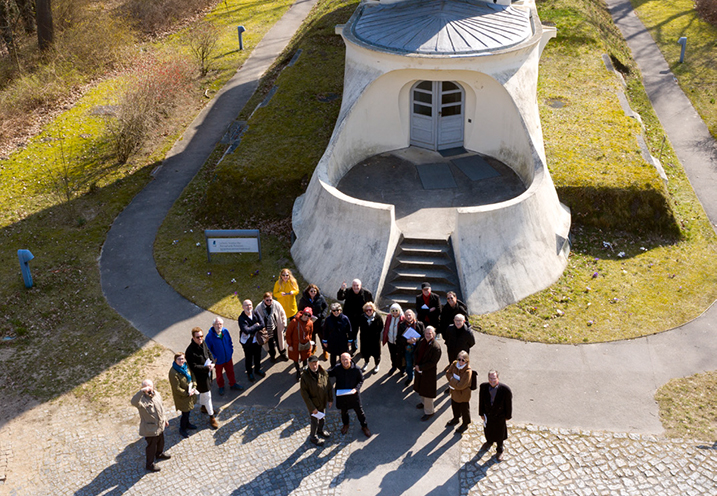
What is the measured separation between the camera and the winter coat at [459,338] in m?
11.1

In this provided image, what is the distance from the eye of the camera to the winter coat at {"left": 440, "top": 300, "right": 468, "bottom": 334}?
11438 mm

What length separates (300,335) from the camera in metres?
11.4

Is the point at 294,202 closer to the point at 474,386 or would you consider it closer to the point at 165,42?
the point at 474,386

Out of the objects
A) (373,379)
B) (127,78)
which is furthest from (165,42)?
(373,379)

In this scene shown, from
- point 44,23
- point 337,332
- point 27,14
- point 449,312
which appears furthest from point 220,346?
point 27,14

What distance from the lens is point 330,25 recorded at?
26906mm

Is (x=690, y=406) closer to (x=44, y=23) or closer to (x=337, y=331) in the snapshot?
(x=337, y=331)

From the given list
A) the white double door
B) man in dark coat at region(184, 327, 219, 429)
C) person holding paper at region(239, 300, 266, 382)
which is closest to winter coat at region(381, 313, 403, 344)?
person holding paper at region(239, 300, 266, 382)

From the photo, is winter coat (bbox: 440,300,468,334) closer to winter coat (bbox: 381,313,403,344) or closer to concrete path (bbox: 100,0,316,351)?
winter coat (bbox: 381,313,403,344)

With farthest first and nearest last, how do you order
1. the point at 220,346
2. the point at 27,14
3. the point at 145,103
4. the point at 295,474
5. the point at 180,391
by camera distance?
the point at 27,14, the point at 145,103, the point at 220,346, the point at 180,391, the point at 295,474

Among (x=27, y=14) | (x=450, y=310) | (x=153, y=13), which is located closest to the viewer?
(x=450, y=310)

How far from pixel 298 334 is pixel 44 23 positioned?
1901cm

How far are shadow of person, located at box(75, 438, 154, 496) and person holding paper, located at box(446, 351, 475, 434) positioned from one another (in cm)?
436

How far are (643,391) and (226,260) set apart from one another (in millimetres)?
8557
